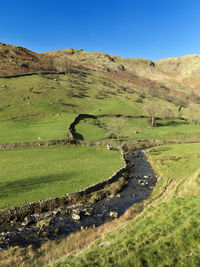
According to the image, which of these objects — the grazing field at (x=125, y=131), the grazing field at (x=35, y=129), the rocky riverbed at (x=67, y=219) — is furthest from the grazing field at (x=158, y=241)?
the grazing field at (x=35, y=129)

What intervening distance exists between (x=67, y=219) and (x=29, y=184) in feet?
30.8

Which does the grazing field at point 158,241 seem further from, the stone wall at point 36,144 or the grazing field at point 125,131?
the grazing field at point 125,131

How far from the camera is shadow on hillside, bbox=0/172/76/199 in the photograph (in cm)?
2405

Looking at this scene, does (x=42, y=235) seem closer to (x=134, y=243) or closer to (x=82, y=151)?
(x=134, y=243)

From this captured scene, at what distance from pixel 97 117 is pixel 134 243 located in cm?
6856

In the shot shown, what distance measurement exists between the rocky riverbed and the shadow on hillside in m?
5.21

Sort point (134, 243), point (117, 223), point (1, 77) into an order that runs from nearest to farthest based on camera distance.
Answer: point (134, 243)
point (117, 223)
point (1, 77)

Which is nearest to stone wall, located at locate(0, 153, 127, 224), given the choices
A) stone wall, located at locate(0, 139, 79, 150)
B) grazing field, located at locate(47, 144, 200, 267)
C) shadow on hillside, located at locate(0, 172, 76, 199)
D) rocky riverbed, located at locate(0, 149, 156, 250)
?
rocky riverbed, located at locate(0, 149, 156, 250)

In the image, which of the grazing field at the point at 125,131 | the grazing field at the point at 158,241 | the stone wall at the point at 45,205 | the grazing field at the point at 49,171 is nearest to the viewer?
the grazing field at the point at 158,241

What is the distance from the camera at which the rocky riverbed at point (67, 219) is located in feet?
58.5

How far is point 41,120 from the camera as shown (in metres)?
67.8

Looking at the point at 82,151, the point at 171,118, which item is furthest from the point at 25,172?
the point at 171,118

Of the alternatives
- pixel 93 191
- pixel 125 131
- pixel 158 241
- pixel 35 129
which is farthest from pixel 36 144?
pixel 158 241

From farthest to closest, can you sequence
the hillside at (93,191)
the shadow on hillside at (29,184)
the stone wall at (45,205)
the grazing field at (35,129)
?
the grazing field at (35,129), the shadow on hillside at (29,184), the stone wall at (45,205), the hillside at (93,191)
